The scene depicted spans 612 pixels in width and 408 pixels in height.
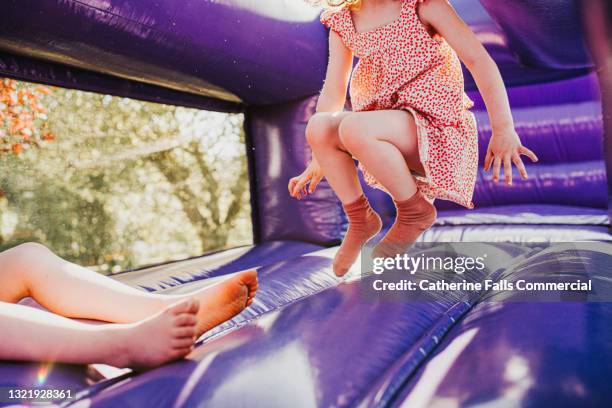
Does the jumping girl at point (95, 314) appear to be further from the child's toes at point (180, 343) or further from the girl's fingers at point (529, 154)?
the girl's fingers at point (529, 154)

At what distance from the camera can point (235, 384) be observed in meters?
0.57

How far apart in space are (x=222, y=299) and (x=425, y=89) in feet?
1.61

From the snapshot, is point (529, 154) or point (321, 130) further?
point (321, 130)

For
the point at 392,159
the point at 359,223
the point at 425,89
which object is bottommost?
the point at 359,223

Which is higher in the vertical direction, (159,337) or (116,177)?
(116,177)

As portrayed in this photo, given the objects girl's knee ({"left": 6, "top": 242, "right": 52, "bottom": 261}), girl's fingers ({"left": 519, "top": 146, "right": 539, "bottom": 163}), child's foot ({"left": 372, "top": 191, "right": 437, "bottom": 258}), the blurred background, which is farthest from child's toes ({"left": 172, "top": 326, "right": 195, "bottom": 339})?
the blurred background

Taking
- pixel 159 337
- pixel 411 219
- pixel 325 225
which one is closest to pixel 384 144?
pixel 411 219

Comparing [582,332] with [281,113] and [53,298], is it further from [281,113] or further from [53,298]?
[281,113]

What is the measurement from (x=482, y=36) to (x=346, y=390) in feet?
4.17

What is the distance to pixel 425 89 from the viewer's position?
936mm

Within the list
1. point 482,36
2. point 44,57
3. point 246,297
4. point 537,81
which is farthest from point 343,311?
point 537,81

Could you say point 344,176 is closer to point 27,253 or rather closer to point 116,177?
point 27,253

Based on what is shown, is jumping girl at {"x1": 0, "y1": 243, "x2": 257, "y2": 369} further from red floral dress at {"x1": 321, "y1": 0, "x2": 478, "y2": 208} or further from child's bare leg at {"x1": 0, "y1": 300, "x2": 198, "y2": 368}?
red floral dress at {"x1": 321, "y1": 0, "x2": 478, "y2": 208}

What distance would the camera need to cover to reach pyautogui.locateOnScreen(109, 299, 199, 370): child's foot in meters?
0.64
